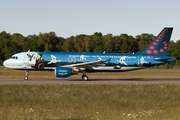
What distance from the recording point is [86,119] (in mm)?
12766

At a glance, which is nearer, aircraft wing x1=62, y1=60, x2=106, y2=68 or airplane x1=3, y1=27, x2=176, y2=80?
aircraft wing x1=62, y1=60, x2=106, y2=68

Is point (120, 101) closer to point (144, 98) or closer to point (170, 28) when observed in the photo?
point (144, 98)

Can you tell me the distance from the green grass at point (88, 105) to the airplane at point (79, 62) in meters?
12.5

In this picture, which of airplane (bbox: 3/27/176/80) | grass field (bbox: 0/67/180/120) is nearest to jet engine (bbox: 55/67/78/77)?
airplane (bbox: 3/27/176/80)

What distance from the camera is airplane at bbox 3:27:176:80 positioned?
3491 centimetres

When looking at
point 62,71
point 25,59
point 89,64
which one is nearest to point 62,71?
point 62,71

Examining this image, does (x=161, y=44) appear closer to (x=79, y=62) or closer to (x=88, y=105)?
(x=79, y=62)

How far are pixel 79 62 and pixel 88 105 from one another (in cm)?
1934

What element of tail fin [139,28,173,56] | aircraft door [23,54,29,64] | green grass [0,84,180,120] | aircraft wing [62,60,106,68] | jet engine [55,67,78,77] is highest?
tail fin [139,28,173,56]

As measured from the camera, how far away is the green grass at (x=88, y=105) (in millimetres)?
13758

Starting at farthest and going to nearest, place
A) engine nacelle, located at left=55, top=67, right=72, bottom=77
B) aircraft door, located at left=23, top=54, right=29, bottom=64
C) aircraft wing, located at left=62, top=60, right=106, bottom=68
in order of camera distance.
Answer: aircraft door, located at left=23, top=54, right=29, bottom=64 → aircraft wing, located at left=62, top=60, right=106, bottom=68 → engine nacelle, located at left=55, top=67, right=72, bottom=77

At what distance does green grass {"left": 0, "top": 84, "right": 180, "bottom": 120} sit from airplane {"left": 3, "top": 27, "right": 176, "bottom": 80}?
12508 mm

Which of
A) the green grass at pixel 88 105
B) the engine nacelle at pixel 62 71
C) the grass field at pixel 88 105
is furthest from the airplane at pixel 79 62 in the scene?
the grass field at pixel 88 105

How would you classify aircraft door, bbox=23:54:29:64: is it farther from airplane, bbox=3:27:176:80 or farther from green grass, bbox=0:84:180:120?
green grass, bbox=0:84:180:120
